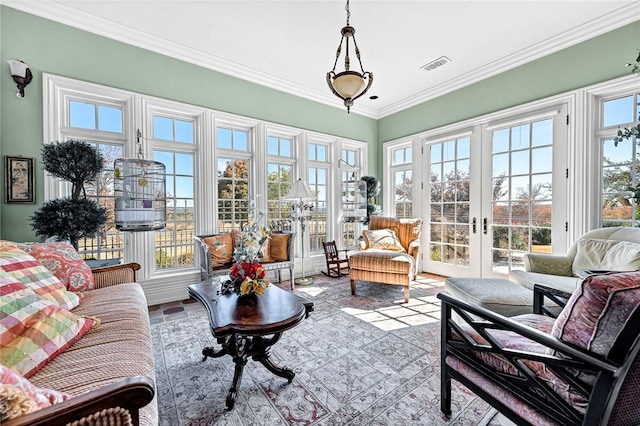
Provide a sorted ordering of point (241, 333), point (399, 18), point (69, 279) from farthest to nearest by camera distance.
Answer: point (399, 18) < point (69, 279) < point (241, 333)

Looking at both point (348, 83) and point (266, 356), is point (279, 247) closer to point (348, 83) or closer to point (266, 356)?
point (266, 356)

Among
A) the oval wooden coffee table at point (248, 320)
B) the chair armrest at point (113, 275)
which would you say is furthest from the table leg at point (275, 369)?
the chair armrest at point (113, 275)

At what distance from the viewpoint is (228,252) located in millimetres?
3592

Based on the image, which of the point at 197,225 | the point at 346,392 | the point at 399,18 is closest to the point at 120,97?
the point at 197,225

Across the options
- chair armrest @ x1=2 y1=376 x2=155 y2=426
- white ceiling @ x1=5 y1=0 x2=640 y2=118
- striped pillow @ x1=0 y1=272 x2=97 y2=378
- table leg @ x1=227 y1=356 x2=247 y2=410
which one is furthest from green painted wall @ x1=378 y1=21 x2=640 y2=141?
striped pillow @ x1=0 y1=272 x2=97 y2=378

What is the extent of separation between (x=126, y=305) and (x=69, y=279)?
536 millimetres

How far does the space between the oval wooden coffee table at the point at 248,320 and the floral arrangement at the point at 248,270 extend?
0.25 ft

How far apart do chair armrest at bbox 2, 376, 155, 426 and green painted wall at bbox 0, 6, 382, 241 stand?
9.92 feet

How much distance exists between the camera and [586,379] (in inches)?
39.2

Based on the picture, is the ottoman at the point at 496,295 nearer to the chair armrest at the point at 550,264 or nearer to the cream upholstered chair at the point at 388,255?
the chair armrest at the point at 550,264

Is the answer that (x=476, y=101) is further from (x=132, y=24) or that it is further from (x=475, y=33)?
(x=132, y=24)

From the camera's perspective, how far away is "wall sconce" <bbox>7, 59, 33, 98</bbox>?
8.33ft

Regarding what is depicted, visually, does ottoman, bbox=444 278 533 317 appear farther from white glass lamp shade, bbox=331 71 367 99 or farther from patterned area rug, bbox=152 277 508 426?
white glass lamp shade, bbox=331 71 367 99

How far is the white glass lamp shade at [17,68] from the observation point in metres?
2.53
